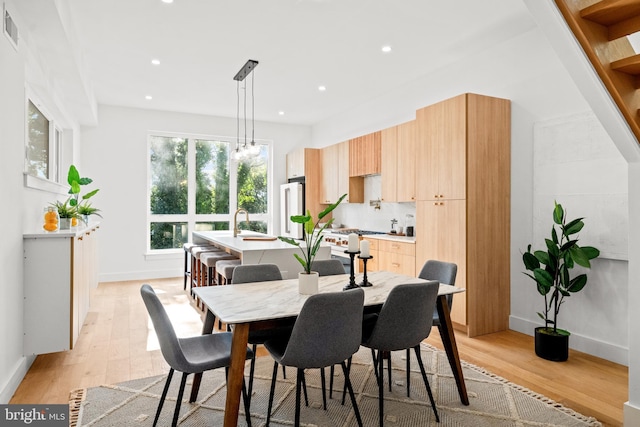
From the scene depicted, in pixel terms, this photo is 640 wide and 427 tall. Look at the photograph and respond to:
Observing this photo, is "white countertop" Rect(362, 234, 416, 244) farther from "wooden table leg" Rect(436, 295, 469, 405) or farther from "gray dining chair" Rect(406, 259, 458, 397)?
"wooden table leg" Rect(436, 295, 469, 405)

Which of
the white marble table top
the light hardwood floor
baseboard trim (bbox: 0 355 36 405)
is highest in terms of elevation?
the white marble table top

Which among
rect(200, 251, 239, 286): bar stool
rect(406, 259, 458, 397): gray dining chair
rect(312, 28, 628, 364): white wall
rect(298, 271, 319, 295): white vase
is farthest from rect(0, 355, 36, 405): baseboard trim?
rect(312, 28, 628, 364): white wall

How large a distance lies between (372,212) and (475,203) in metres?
2.41

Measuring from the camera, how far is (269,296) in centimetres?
229

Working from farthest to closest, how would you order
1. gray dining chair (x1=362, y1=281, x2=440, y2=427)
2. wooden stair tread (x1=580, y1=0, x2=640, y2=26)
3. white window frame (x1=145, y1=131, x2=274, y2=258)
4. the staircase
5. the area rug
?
white window frame (x1=145, y1=131, x2=274, y2=258) → the area rug → gray dining chair (x1=362, y1=281, x2=440, y2=427) → the staircase → wooden stair tread (x1=580, y1=0, x2=640, y2=26)

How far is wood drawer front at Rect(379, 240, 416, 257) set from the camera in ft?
14.6

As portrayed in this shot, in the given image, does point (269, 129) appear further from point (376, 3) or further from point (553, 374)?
point (553, 374)

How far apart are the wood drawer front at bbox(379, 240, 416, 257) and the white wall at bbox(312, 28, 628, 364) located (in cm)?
104

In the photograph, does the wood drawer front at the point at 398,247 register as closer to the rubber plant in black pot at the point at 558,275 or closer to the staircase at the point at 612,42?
the rubber plant in black pot at the point at 558,275

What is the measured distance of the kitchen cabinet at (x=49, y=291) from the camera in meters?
2.91

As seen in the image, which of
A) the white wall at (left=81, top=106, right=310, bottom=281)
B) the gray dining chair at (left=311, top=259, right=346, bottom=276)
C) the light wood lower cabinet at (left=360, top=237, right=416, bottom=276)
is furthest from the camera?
the white wall at (left=81, top=106, right=310, bottom=281)

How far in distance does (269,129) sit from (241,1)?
14.7 feet

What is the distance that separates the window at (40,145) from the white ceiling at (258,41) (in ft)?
1.46

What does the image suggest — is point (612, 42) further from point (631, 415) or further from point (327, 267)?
point (327, 267)
